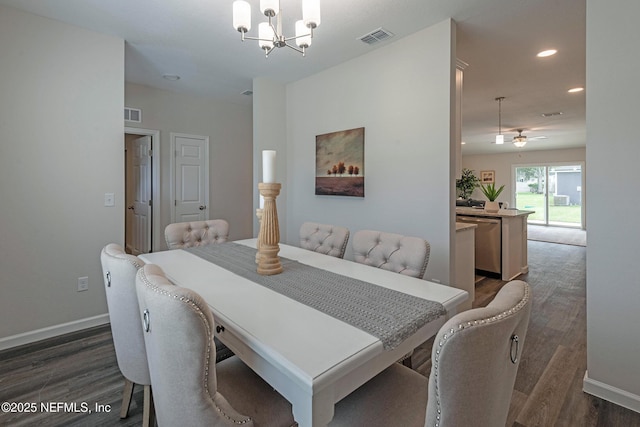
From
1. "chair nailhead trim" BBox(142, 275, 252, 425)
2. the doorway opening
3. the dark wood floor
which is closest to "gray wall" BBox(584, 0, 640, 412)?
the dark wood floor

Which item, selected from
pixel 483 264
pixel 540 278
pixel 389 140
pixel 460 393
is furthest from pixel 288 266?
pixel 540 278

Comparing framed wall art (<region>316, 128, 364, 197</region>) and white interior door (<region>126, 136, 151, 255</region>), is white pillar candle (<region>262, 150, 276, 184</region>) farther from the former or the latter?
white interior door (<region>126, 136, 151, 255</region>)

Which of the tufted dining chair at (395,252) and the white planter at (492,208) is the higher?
the white planter at (492,208)

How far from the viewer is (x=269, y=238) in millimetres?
1631

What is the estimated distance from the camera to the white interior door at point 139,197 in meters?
4.72

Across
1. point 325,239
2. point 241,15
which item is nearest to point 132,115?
point 241,15

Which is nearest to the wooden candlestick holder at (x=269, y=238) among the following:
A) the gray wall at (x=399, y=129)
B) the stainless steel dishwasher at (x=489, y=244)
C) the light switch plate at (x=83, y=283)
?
the gray wall at (x=399, y=129)

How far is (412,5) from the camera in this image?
7.83 ft

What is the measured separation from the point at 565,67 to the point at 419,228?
9.39 ft

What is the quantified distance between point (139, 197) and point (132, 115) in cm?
136

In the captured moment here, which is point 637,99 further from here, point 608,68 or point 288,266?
point 288,266

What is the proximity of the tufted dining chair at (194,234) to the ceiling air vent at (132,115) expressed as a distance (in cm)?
251

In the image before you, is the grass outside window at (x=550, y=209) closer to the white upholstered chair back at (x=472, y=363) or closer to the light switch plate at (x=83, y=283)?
the white upholstered chair back at (x=472, y=363)

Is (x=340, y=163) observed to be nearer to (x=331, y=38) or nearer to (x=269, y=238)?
(x=331, y=38)
